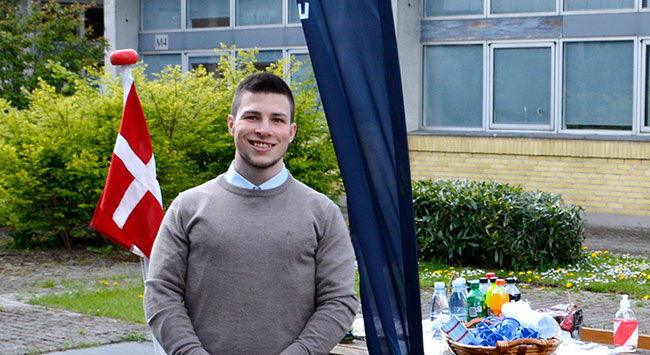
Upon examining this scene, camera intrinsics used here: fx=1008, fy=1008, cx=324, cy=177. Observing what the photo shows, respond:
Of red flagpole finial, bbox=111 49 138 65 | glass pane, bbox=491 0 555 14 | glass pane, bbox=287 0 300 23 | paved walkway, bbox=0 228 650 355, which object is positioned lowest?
paved walkway, bbox=0 228 650 355

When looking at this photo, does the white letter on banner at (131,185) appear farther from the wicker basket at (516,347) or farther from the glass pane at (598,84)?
the glass pane at (598,84)

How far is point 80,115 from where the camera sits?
14.0 metres

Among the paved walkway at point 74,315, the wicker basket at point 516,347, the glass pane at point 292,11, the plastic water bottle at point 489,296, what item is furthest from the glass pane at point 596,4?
the wicker basket at point 516,347

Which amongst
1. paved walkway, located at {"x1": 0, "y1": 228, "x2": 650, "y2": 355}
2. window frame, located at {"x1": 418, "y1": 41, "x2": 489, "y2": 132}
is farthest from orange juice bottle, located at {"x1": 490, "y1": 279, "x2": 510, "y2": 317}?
window frame, located at {"x1": 418, "y1": 41, "x2": 489, "y2": 132}

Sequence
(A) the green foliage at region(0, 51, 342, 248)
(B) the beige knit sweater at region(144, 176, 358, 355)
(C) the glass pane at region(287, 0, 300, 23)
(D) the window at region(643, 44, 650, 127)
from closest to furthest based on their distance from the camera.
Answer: (B) the beige knit sweater at region(144, 176, 358, 355) < (A) the green foliage at region(0, 51, 342, 248) < (D) the window at region(643, 44, 650, 127) < (C) the glass pane at region(287, 0, 300, 23)

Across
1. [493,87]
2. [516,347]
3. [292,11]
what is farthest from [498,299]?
[292,11]

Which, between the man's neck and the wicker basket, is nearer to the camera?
the man's neck

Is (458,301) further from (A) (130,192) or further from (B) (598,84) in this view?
(B) (598,84)

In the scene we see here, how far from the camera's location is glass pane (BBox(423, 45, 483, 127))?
19812 mm

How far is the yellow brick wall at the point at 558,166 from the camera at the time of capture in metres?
17.5

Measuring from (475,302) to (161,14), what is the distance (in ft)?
65.2

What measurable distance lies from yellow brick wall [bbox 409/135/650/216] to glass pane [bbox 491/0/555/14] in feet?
8.19

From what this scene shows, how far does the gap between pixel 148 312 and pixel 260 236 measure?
0.50 m

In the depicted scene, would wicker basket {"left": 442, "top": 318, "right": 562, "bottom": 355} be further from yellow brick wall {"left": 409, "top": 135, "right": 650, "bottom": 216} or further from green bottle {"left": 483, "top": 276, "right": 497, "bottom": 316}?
yellow brick wall {"left": 409, "top": 135, "right": 650, "bottom": 216}
